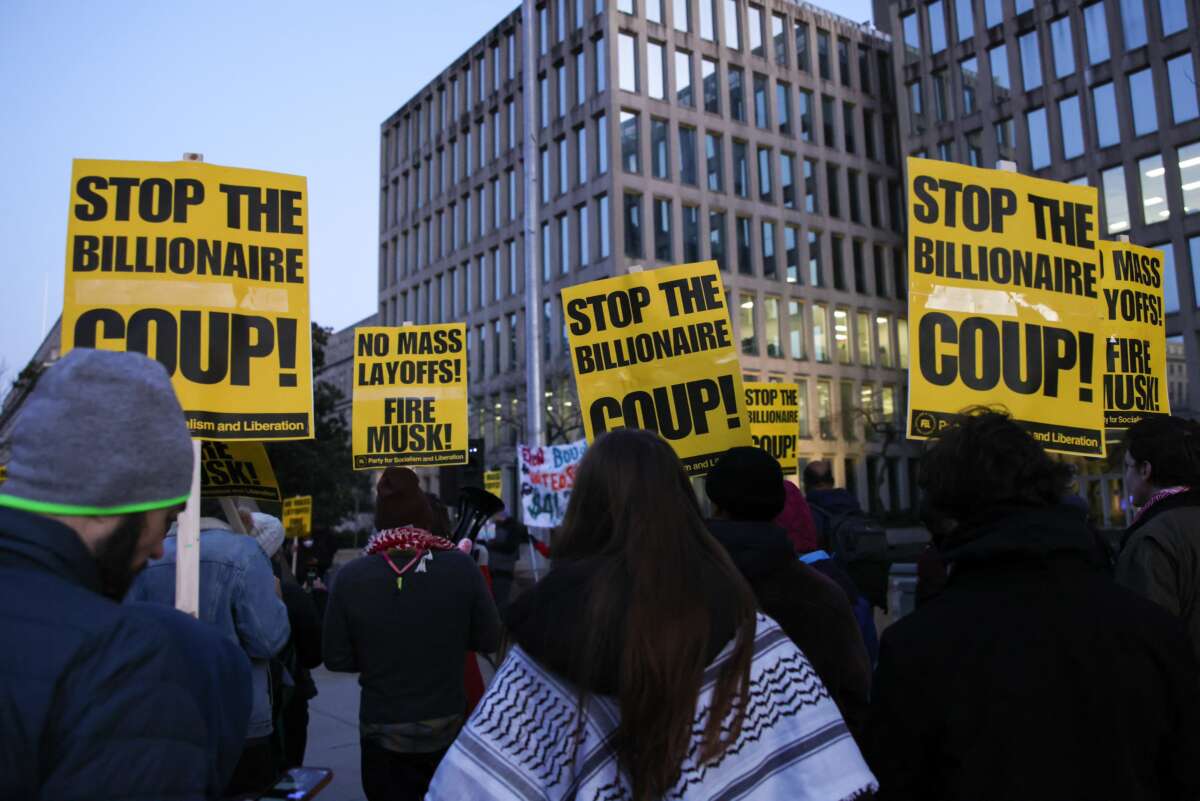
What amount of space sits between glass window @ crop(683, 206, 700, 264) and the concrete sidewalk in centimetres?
3875

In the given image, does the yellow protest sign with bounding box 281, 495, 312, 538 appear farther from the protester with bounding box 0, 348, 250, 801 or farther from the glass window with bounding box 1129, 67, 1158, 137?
the glass window with bounding box 1129, 67, 1158, 137

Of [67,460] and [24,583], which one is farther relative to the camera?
[67,460]

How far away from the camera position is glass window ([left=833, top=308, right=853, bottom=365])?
51.5 meters

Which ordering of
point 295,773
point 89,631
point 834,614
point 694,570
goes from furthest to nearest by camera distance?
1. point 834,614
2. point 295,773
3. point 694,570
4. point 89,631

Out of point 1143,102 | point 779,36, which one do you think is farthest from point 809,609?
point 779,36

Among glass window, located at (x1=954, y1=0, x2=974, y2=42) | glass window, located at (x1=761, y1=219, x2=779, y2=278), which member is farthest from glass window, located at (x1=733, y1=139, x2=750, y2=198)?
glass window, located at (x1=954, y1=0, x2=974, y2=42)

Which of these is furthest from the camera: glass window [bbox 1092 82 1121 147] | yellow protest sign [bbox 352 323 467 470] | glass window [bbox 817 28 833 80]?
glass window [bbox 817 28 833 80]

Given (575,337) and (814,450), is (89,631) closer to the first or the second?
(575,337)

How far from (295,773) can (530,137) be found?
12459 millimetres

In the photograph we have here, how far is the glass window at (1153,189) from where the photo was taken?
38.7m

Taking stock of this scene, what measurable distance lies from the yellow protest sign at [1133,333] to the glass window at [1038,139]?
3831cm

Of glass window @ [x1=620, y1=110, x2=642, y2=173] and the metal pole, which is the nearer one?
the metal pole

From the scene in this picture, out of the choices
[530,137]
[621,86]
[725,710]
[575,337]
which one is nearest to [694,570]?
[725,710]

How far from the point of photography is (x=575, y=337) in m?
7.70
